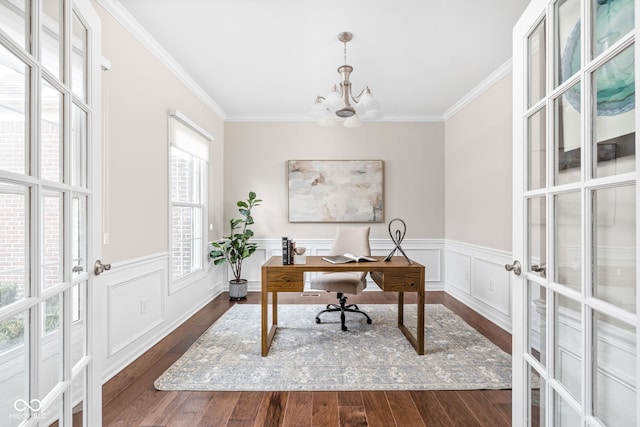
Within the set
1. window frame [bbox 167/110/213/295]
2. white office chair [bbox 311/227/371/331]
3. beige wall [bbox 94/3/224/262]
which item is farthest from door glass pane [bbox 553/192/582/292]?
window frame [bbox 167/110/213/295]

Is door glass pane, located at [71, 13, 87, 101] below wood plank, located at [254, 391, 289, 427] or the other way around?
the other way around

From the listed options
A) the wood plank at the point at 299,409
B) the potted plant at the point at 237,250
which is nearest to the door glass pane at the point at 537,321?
the wood plank at the point at 299,409

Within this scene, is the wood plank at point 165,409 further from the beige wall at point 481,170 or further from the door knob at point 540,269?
the beige wall at point 481,170

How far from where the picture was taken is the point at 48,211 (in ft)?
3.07

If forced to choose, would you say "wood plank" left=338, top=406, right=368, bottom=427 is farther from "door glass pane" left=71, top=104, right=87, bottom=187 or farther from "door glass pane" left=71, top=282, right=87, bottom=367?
"door glass pane" left=71, top=104, right=87, bottom=187

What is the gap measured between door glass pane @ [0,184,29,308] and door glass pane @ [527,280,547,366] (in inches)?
63.6

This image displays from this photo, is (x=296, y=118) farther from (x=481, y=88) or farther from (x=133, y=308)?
(x=133, y=308)

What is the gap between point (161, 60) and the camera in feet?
9.21

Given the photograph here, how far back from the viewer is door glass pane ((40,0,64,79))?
Result: 2.99 ft

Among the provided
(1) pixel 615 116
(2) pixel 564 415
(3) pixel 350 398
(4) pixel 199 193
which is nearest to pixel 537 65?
(1) pixel 615 116

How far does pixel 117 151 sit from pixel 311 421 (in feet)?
7.04

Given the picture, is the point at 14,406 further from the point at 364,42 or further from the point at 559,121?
the point at 364,42

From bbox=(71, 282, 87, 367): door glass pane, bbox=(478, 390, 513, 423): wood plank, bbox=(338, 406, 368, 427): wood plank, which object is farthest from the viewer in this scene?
bbox=(478, 390, 513, 423): wood plank

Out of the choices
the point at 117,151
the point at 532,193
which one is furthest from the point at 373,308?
the point at 117,151
